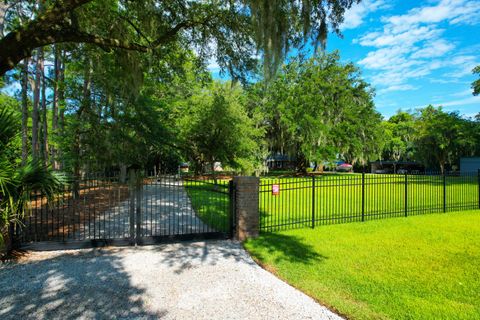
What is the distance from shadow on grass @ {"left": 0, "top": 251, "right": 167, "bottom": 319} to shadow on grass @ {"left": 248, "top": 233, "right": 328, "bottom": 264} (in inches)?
97.1

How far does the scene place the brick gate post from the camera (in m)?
6.29

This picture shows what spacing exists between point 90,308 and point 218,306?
1607mm

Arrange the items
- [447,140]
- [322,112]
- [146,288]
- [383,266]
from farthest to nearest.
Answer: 1. [447,140]
2. [322,112]
3. [383,266]
4. [146,288]

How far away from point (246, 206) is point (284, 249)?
1.27 metres

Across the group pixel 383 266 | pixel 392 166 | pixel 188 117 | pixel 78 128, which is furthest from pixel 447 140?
pixel 78 128

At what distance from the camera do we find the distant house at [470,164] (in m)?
30.7

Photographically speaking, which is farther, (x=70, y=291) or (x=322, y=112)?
(x=322, y=112)

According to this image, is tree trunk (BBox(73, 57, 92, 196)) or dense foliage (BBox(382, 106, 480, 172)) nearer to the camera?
tree trunk (BBox(73, 57, 92, 196))

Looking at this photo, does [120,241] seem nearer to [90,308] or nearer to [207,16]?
[90,308]

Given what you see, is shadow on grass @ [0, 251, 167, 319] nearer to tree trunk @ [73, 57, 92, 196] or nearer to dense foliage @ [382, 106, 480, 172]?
tree trunk @ [73, 57, 92, 196]

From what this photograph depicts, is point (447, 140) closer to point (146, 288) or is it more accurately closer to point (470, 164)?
point (470, 164)

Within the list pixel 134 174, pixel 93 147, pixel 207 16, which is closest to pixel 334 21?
pixel 207 16

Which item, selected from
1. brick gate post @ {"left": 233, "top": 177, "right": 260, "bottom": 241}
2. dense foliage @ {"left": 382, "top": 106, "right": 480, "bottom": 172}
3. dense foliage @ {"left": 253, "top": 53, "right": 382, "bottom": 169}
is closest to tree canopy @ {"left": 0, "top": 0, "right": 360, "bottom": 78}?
brick gate post @ {"left": 233, "top": 177, "right": 260, "bottom": 241}

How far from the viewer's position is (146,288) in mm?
3988
